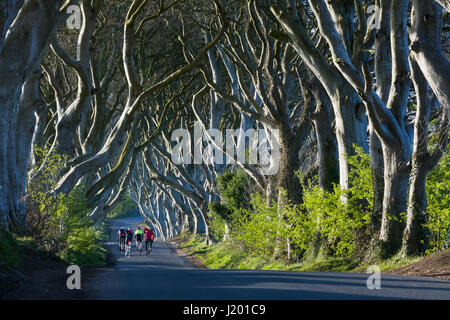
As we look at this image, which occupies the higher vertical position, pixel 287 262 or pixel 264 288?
pixel 264 288

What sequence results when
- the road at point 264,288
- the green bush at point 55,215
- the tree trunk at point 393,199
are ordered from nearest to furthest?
1. the road at point 264,288
2. the tree trunk at point 393,199
3. the green bush at point 55,215

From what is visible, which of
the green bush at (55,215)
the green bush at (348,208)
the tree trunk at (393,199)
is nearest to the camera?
the tree trunk at (393,199)

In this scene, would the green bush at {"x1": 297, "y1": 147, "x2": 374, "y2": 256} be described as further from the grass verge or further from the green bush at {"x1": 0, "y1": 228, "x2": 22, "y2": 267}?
the green bush at {"x1": 0, "y1": 228, "x2": 22, "y2": 267}

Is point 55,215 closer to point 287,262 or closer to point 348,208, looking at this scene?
point 287,262

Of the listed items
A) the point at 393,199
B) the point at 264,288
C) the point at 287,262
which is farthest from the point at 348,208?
the point at 264,288

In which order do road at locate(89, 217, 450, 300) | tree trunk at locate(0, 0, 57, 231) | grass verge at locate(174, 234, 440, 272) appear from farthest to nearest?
grass verge at locate(174, 234, 440, 272)
tree trunk at locate(0, 0, 57, 231)
road at locate(89, 217, 450, 300)

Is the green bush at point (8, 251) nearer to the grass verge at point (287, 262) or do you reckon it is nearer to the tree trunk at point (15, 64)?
the tree trunk at point (15, 64)

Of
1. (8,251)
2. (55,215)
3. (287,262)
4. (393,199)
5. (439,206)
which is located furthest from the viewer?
(287,262)

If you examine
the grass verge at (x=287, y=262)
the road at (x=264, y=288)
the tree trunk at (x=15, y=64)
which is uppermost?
the tree trunk at (x=15, y=64)

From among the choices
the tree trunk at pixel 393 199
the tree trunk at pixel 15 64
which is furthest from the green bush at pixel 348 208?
the tree trunk at pixel 15 64

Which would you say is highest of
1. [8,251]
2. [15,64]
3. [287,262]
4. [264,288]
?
[15,64]

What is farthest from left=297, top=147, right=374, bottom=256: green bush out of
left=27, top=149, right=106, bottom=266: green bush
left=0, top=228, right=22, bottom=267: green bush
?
left=0, top=228, right=22, bottom=267: green bush

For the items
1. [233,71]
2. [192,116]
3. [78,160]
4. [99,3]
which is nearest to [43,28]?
[99,3]
